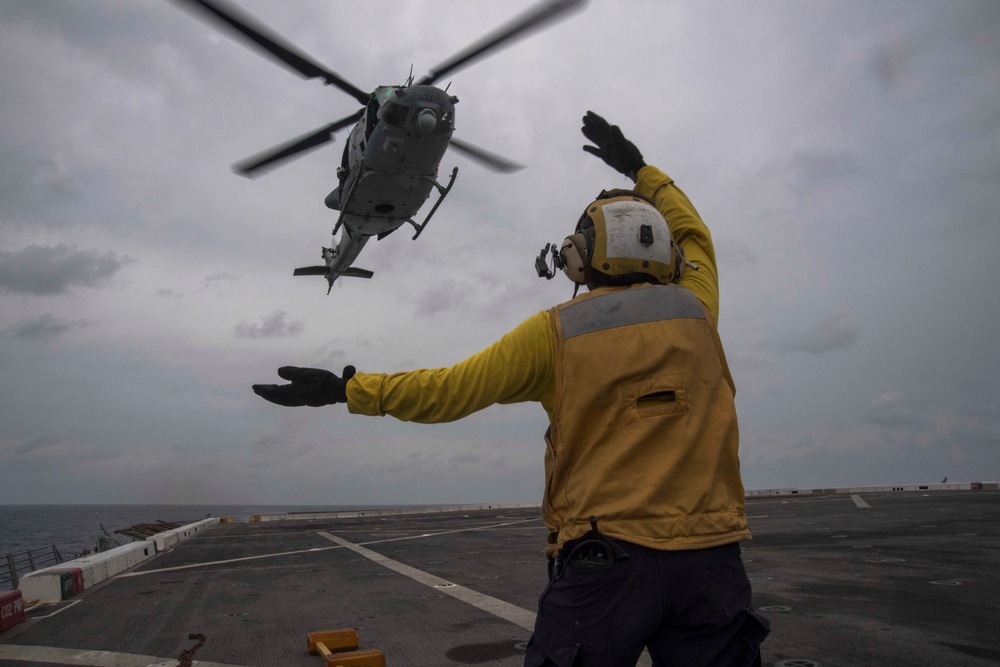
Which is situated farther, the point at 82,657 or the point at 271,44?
the point at 271,44

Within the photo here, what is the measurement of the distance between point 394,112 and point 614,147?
11.1 meters

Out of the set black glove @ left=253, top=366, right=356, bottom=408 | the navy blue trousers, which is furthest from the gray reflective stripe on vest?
black glove @ left=253, top=366, right=356, bottom=408

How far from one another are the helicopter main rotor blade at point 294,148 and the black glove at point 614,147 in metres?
13.1

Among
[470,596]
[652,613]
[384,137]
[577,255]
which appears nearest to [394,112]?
[384,137]

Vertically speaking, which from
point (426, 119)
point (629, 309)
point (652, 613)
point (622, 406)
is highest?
point (426, 119)

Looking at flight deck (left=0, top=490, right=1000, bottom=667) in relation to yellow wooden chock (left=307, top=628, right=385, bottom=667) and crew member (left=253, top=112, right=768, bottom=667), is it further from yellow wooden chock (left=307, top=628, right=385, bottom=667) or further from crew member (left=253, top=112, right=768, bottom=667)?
crew member (left=253, top=112, right=768, bottom=667)

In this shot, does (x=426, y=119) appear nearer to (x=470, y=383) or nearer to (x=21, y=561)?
(x=21, y=561)

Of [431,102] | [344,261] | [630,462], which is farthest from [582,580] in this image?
[344,261]

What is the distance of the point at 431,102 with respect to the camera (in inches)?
539

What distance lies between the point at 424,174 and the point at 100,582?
1010cm

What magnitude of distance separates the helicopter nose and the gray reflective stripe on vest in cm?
1217

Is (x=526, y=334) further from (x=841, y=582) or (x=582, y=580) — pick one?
(x=841, y=582)

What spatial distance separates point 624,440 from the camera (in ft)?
7.20

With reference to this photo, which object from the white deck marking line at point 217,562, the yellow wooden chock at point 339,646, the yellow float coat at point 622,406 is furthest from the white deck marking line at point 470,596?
the yellow float coat at point 622,406
